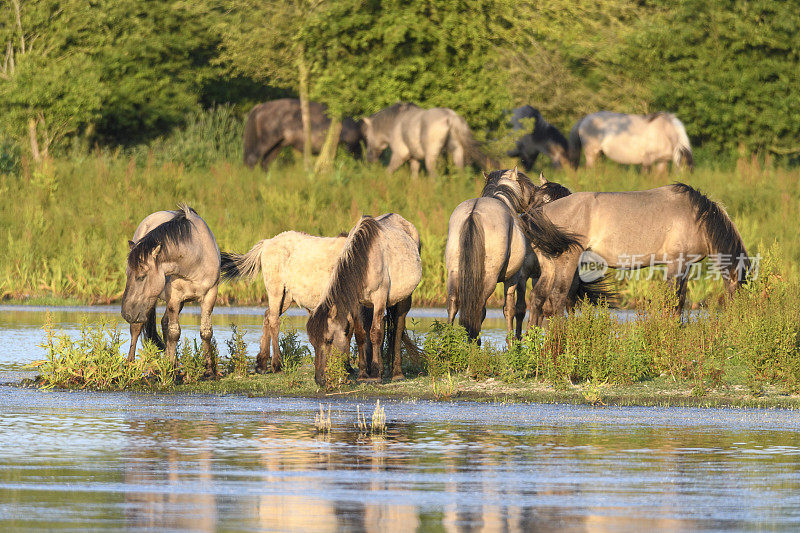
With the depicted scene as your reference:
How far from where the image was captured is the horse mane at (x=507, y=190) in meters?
15.1

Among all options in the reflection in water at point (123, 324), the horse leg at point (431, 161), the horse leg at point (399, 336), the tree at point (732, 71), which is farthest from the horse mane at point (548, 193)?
the tree at point (732, 71)

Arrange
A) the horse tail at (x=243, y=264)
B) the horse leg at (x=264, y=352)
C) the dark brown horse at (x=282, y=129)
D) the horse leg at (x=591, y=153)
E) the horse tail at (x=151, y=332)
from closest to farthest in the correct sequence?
the horse leg at (x=264, y=352), the horse tail at (x=243, y=264), the horse tail at (x=151, y=332), the horse leg at (x=591, y=153), the dark brown horse at (x=282, y=129)

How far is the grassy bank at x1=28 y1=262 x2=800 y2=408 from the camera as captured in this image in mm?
12312

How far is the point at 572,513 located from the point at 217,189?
20.1 meters

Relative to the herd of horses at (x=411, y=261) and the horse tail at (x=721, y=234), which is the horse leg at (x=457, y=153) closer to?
the herd of horses at (x=411, y=261)

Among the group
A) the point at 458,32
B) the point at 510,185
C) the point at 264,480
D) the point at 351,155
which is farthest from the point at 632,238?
the point at 351,155

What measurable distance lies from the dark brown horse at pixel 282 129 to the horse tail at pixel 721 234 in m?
19.4

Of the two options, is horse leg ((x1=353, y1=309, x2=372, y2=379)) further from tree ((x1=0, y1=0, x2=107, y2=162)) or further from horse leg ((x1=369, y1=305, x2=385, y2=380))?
tree ((x1=0, y1=0, x2=107, y2=162))

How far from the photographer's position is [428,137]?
1150 inches

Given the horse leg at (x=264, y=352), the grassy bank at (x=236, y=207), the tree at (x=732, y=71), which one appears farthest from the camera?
the tree at (x=732, y=71)

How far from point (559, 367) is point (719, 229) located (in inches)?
125

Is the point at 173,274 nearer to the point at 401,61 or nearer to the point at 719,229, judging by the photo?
the point at 719,229

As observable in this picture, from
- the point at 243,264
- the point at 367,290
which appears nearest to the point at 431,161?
the point at 243,264

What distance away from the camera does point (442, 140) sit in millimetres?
29062
